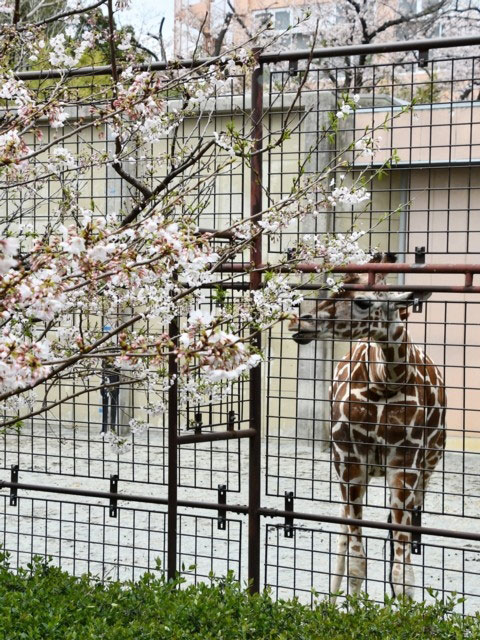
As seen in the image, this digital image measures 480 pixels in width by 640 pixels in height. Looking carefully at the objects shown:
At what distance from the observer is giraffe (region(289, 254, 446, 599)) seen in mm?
5102

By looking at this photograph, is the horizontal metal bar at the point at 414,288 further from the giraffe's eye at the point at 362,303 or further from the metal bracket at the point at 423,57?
the metal bracket at the point at 423,57

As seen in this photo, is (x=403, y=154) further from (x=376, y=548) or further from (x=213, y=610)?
(x=213, y=610)

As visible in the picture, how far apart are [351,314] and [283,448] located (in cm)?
714

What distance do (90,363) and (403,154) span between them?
24.9 ft

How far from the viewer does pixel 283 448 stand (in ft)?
39.0

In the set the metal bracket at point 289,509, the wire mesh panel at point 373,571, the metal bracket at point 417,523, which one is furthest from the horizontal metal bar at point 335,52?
the wire mesh panel at point 373,571

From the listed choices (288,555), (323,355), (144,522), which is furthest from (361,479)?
(323,355)

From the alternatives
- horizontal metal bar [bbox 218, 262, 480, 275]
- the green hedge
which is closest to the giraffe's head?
horizontal metal bar [bbox 218, 262, 480, 275]

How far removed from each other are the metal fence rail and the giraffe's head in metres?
0.14

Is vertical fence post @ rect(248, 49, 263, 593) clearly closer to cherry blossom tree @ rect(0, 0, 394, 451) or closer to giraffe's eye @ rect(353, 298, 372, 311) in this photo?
cherry blossom tree @ rect(0, 0, 394, 451)

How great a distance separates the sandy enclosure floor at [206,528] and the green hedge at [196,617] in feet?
2.25

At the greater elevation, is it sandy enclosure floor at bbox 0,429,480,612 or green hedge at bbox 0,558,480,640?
green hedge at bbox 0,558,480,640

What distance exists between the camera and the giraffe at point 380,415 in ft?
16.7

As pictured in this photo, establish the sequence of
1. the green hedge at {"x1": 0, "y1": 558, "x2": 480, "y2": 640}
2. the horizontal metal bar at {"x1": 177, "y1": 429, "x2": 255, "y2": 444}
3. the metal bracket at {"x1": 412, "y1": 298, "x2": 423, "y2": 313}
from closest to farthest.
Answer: the green hedge at {"x1": 0, "y1": 558, "x2": 480, "y2": 640} → the horizontal metal bar at {"x1": 177, "y1": 429, "x2": 255, "y2": 444} → the metal bracket at {"x1": 412, "y1": 298, "x2": 423, "y2": 313}
